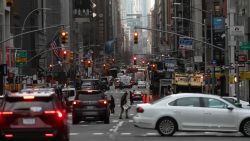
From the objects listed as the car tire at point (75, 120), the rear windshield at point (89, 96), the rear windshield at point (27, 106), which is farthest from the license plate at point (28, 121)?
the car tire at point (75, 120)

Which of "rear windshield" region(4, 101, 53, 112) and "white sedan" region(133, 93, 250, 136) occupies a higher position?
"rear windshield" region(4, 101, 53, 112)

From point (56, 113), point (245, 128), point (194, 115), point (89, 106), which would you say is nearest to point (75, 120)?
point (89, 106)

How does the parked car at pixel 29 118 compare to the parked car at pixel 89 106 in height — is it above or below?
above

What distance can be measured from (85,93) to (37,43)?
8801 cm

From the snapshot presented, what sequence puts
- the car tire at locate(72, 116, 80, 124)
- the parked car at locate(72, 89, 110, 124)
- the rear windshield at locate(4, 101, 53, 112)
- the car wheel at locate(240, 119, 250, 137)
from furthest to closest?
the car tire at locate(72, 116, 80, 124) → the parked car at locate(72, 89, 110, 124) → the car wheel at locate(240, 119, 250, 137) → the rear windshield at locate(4, 101, 53, 112)

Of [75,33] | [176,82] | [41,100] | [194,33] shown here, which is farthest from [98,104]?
[75,33]

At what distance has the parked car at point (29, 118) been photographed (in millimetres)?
16703

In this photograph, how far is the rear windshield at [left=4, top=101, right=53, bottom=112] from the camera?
16.8 metres

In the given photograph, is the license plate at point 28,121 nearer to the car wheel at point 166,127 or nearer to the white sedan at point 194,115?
the white sedan at point 194,115

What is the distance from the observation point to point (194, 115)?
23625 mm

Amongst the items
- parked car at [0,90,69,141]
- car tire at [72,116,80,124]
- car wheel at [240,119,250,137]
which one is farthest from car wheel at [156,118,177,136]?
car tire at [72,116,80,124]

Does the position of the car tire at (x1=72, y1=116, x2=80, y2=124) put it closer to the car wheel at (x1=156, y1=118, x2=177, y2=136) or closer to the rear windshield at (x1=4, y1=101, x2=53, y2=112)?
the car wheel at (x1=156, y1=118, x2=177, y2=136)

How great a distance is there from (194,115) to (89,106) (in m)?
11.6

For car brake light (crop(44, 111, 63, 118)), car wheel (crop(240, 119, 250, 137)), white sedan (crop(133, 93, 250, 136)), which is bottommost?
car wheel (crop(240, 119, 250, 137))
